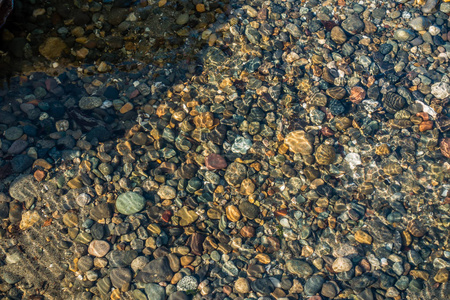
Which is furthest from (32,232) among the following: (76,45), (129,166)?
(76,45)

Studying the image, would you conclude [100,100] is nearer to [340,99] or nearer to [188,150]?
[188,150]

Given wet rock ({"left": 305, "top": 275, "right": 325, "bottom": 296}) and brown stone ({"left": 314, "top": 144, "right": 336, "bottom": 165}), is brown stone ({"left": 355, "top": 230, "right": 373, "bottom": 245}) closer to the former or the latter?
wet rock ({"left": 305, "top": 275, "right": 325, "bottom": 296})

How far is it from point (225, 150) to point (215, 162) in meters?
0.22

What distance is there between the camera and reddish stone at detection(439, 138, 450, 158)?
389 centimetres

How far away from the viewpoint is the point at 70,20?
4.81 metres

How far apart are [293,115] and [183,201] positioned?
1.76 metres

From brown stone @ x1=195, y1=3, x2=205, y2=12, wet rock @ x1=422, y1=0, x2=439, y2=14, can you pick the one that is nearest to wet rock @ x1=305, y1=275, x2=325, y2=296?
brown stone @ x1=195, y1=3, x2=205, y2=12

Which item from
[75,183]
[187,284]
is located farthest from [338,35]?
[75,183]

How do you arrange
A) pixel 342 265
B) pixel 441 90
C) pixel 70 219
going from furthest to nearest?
pixel 441 90
pixel 70 219
pixel 342 265

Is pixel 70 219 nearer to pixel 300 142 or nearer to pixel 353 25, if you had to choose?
pixel 300 142

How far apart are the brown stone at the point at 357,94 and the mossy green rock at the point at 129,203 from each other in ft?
9.62

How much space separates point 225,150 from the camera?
399cm

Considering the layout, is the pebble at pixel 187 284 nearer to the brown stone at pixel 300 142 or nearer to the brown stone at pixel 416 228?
the brown stone at pixel 300 142

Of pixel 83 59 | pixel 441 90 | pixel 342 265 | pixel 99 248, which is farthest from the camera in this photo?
pixel 83 59
